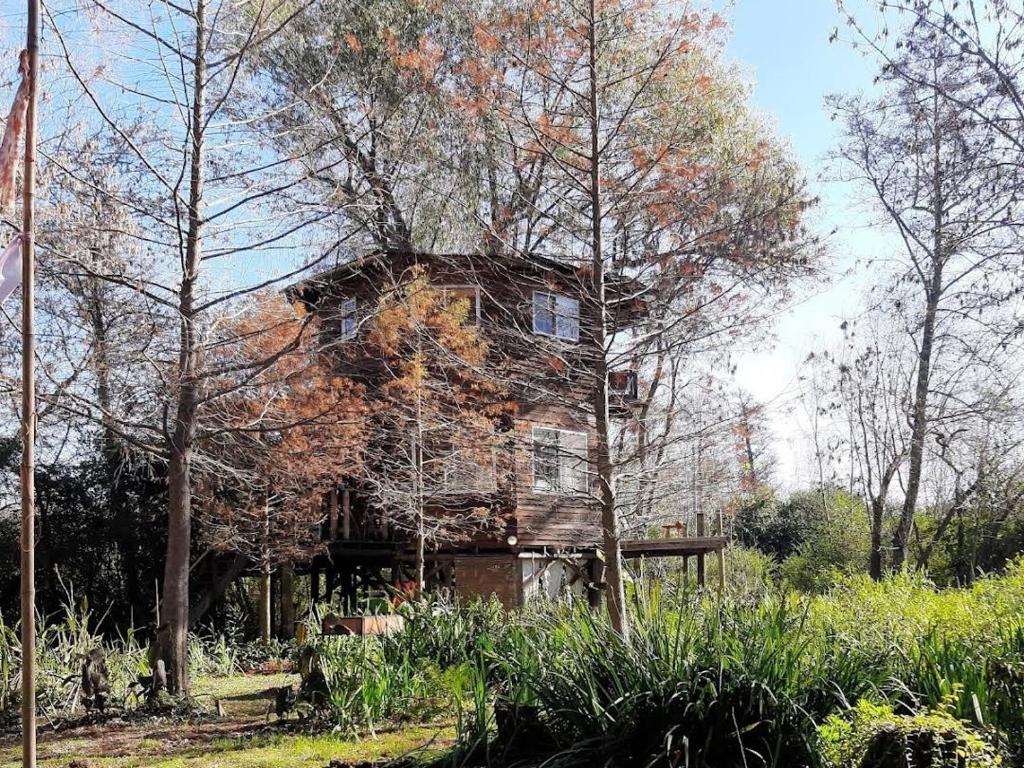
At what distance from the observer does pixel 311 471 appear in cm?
1308

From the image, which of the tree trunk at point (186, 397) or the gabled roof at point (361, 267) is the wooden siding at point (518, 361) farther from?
the tree trunk at point (186, 397)

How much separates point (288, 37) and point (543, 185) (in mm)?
8058

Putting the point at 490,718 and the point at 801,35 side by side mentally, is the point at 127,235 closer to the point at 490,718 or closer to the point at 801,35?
the point at 490,718

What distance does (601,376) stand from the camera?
→ 760 cm

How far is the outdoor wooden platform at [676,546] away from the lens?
15945 millimetres

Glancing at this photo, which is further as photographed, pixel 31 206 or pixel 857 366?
pixel 857 366

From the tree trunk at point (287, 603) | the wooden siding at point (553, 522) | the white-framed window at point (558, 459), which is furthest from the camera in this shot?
the wooden siding at point (553, 522)

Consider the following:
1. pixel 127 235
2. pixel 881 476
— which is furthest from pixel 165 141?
pixel 881 476

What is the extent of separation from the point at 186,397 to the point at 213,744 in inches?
117

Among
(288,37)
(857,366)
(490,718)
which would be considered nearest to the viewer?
(490,718)

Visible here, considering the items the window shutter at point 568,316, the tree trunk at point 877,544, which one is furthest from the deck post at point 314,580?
the tree trunk at point 877,544

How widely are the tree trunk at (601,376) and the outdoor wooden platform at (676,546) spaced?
27.5ft

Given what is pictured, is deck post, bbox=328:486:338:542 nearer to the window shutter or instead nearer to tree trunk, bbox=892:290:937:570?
the window shutter

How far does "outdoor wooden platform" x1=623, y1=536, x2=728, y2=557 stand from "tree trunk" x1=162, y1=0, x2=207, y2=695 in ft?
30.7
